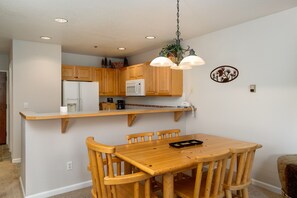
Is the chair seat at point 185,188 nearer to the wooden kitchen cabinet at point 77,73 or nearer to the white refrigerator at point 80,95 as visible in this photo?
the white refrigerator at point 80,95

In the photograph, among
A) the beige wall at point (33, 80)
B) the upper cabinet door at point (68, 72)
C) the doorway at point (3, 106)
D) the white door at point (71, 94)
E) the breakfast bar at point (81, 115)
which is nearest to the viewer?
the breakfast bar at point (81, 115)

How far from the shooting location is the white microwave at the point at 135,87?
4.79m

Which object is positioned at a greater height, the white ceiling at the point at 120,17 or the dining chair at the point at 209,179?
the white ceiling at the point at 120,17

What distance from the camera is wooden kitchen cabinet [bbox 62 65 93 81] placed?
16.1 ft

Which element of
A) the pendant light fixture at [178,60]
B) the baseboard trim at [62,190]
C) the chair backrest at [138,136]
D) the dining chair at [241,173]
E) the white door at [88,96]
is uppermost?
the pendant light fixture at [178,60]

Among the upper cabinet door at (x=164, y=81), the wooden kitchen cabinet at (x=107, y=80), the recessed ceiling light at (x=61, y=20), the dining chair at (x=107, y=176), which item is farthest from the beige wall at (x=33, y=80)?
the dining chair at (x=107, y=176)

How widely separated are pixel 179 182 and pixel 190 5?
2.09 m

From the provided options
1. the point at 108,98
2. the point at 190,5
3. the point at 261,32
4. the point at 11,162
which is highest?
the point at 190,5

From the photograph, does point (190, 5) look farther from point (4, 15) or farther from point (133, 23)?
point (4, 15)

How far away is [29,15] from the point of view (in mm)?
2824

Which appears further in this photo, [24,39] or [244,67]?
[24,39]

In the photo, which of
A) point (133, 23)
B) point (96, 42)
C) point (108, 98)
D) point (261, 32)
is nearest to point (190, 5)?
point (133, 23)

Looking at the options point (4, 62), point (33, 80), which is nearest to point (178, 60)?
point (33, 80)

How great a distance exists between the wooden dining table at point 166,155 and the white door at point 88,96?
2.75 m
